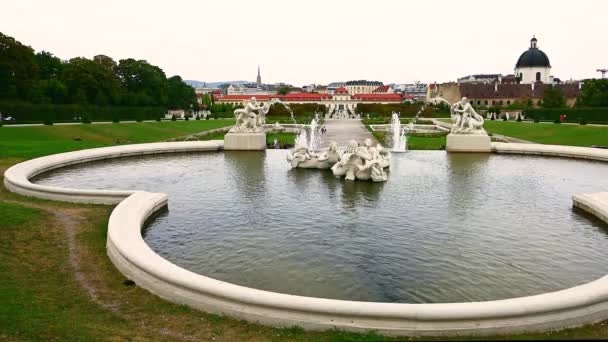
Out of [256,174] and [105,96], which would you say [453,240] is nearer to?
[256,174]

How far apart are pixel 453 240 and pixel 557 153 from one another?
65.8 feet

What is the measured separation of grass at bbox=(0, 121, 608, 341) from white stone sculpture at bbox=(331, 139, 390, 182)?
34.5 feet

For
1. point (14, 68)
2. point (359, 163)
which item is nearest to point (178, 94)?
point (14, 68)

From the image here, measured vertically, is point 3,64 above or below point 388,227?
above

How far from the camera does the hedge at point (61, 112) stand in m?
55.1

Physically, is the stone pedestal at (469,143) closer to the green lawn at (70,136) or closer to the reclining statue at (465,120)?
the reclining statue at (465,120)

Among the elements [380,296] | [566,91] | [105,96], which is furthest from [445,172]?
[566,91]

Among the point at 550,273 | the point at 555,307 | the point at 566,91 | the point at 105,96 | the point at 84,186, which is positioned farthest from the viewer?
the point at 566,91

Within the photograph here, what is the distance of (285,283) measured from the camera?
9.93m

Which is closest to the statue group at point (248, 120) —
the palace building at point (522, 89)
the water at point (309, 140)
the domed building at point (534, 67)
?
the water at point (309, 140)

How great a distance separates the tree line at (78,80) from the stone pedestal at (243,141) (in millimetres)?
43582

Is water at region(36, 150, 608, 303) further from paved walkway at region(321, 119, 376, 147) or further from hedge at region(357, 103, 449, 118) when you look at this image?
hedge at region(357, 103, 449, 118)

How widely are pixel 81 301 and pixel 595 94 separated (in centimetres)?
8888

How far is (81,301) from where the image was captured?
866cm
